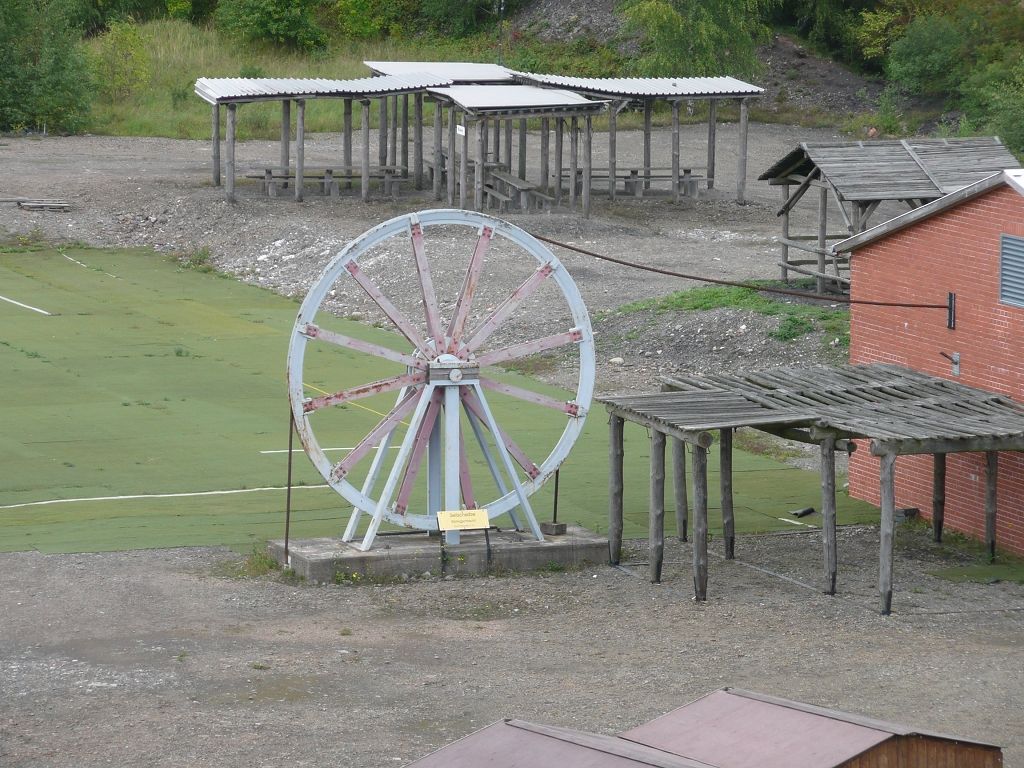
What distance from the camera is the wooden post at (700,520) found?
17.5 meters

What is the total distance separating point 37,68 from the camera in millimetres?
54594

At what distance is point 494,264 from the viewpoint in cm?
3806

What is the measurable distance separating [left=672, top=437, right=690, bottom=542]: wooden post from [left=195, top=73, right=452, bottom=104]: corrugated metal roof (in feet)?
86.0

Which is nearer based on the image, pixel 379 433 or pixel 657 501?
pixel 657 501

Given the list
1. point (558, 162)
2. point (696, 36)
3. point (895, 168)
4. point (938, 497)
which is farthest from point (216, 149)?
point (938, 497)

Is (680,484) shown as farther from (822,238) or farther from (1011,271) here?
(822,238)

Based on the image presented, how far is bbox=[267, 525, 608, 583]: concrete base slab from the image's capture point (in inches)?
722

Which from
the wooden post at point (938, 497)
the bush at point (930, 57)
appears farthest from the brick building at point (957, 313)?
the bush at point (930, 57)

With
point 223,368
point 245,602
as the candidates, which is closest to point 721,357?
point 223,368

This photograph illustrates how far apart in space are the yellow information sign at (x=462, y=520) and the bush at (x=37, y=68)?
131 ft

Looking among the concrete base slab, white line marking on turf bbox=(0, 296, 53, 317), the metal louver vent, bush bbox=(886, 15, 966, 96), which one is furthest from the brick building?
bush bbox=(886, 15, 966, 96)

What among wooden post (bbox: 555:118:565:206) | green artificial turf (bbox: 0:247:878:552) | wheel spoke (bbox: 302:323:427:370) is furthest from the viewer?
wooden post (bbox: 555:118:565:206)

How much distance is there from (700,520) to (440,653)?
3.22 m

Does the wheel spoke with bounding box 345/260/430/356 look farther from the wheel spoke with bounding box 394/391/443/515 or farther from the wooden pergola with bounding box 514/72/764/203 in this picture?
the wooden pergola with bounding box 514/72/764/203
